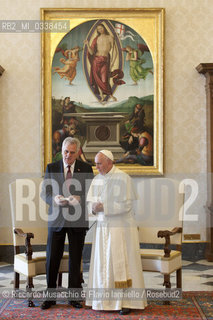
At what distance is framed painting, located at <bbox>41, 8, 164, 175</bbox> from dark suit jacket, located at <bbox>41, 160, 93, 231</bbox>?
10.1 ft

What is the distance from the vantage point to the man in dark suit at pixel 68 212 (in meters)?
6.26

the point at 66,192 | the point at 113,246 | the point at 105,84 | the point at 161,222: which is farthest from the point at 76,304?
the point at 105,84

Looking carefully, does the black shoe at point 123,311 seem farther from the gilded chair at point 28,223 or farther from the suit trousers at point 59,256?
the gilded chair at point 28,223

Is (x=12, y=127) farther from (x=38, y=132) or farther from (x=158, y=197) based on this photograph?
(x=158, y=197)

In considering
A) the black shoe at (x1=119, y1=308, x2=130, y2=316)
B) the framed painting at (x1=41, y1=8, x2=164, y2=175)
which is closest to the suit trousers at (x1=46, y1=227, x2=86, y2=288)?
the black shoe at (x1=119, y1=308, x2=130, y2=316)

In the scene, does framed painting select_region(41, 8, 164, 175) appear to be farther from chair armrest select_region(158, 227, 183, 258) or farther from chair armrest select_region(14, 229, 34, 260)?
chair armrest select_region(14, 229, 34, 260)

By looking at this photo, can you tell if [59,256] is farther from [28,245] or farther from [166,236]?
[166,236]

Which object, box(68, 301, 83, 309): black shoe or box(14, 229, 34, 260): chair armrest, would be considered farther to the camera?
box(14, 229, 34, 260): chair armrest

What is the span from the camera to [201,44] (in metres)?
9.52

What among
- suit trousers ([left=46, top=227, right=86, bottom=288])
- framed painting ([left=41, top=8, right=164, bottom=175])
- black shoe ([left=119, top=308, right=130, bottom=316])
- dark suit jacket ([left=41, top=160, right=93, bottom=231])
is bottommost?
black shoe ([left=119, top=308, right=130, bottom=316])

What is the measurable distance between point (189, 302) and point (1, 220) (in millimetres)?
4319

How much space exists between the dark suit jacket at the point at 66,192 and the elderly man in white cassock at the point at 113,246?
12cm

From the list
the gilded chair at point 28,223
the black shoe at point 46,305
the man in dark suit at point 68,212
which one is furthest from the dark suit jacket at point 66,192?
the black shoe at point 46,305

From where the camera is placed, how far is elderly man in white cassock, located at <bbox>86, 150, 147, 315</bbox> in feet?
19.9
